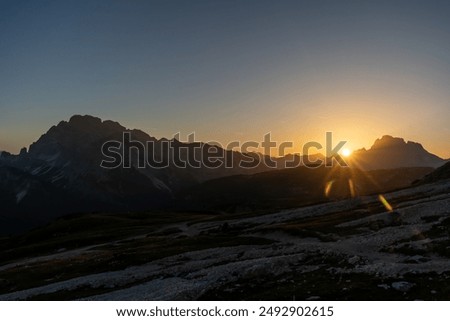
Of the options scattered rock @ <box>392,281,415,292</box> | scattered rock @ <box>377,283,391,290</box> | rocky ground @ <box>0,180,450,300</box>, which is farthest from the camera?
rocky ground @ <box>0,180,450,300</box>

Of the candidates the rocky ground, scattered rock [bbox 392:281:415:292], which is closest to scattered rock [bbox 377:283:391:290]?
the rocky ground

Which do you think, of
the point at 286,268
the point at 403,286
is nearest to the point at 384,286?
the point at 403,286

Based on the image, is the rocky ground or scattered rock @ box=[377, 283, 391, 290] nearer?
scattered rock @ box=[377, 283, 391, 290]

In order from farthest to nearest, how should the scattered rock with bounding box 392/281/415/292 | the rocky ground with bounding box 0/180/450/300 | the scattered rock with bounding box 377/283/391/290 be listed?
the rocky ground with bounding box 0/180/450/300
the scattered rock with bounding box 377/283/391/290
the scattered rock with bounding box 392/281/415/292

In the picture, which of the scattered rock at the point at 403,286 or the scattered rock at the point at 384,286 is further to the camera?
the scattered rock at the point at 384,286

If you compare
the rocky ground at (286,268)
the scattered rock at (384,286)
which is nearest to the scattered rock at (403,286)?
the rocky ground at (286,268)

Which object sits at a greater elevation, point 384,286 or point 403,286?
point 403,286

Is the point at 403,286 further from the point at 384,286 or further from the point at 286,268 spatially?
the point at 286,268

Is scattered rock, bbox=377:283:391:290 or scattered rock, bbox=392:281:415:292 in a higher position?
scattered rock, bbox=392:281:415:292

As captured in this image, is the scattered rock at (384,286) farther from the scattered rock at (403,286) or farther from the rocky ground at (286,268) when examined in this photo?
the scattered rock at (403,286)

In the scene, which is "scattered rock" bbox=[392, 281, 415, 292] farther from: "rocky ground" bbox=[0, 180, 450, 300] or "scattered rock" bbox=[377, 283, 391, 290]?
"scattered rock" bbox=[377, 283, 391, 290]
